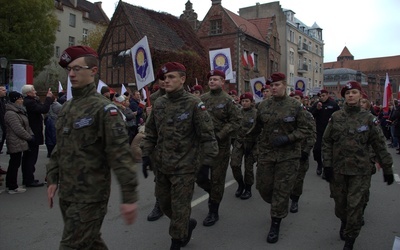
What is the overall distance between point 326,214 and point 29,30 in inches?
1235

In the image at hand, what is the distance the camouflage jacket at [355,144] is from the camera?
4.29m

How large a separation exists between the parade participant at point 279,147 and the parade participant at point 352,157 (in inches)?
15.4

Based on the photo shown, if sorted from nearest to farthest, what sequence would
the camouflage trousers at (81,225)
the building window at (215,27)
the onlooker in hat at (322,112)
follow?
the camouflage trousers at (81,225) < the onlooker in hat at (322,112) < the building window at (215,27)

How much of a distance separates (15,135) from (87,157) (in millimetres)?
4697

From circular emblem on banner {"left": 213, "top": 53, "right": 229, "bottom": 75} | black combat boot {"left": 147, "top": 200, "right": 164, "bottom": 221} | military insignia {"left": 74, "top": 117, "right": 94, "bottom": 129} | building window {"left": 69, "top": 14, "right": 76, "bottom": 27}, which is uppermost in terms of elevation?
building window {"left": 69, "top": 14, "right": 76, "bottom": 27}

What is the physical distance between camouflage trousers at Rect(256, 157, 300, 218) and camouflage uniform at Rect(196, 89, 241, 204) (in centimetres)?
66

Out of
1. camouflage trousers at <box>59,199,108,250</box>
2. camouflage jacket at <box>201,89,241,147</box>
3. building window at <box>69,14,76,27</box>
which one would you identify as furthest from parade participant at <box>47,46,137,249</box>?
building window at <box>69,14,76,27</box>

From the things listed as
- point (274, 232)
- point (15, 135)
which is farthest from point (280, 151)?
point (15, 135)

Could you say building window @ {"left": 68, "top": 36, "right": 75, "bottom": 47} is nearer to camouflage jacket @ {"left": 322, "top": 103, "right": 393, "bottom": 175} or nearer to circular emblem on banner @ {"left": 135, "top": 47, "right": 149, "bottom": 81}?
circular emblem on banner @ {"left": 135, "top": 47, "right": 149, "bottom": 81}

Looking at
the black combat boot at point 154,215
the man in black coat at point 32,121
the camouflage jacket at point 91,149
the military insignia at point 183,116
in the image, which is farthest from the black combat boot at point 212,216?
the man in black coat at point 32,121

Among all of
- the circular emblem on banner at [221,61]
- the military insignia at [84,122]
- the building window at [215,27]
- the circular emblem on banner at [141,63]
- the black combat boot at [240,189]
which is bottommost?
the black combat boot at [240,189]

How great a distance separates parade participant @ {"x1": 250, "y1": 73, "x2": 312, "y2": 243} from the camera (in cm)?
467

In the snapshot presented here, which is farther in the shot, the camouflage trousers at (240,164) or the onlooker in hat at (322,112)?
the onlooker in hat at (322,112)

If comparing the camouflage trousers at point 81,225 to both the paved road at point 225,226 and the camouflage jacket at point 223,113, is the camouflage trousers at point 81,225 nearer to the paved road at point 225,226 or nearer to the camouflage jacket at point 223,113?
the paved road at point 225,226
